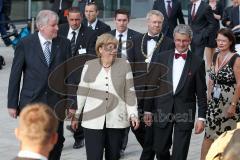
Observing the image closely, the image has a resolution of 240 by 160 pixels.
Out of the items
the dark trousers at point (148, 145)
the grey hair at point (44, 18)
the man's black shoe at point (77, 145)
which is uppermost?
the grey hair at point (44, 18)

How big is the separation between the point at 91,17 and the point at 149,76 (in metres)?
2.84

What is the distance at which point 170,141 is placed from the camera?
850 cm

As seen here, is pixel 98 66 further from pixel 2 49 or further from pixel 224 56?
pixel 2 49

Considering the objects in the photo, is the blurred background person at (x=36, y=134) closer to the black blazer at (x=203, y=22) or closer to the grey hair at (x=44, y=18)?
the grey hair at (x=44, y=18)

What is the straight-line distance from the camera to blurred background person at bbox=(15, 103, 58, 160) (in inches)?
170

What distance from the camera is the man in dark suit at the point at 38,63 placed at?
8.16m

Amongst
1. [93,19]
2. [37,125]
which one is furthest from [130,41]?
[37,125]

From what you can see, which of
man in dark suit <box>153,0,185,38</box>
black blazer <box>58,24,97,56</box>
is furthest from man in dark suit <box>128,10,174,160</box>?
A: man in dark suit <box>153,0,185,38</box>

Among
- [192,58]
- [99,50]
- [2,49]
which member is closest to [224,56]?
[192,58]

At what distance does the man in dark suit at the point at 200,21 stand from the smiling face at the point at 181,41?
650 cm

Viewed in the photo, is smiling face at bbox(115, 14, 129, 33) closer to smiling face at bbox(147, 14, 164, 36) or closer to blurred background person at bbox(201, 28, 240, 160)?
smiling face at bbox(147, 14, 164, 36)

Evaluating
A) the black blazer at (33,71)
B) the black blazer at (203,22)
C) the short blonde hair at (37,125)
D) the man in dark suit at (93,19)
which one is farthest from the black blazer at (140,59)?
the black blazer at (203,22)

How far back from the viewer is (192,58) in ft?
27.0

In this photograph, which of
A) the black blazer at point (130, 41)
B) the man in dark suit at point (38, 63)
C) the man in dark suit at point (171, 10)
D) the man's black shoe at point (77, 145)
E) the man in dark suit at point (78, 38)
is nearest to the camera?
the man in dark suit at point (38, 63)
